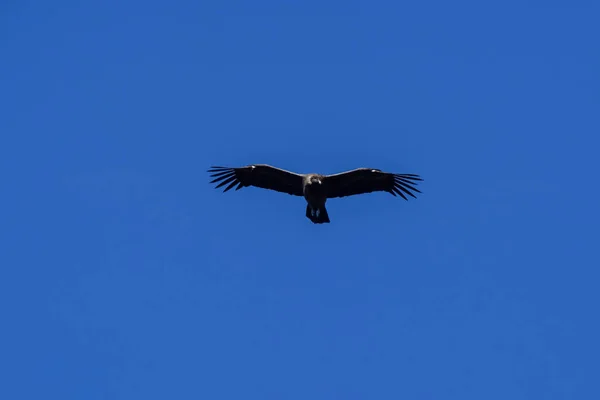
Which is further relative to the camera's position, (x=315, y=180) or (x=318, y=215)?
(x=318, y=215)

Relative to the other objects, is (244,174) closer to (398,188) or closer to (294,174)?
(294,174)

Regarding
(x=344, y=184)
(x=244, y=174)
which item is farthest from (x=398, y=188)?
(x=244, y=174)

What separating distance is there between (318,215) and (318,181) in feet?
3.93

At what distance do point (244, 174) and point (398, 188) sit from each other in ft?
17.6

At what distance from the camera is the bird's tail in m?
Result: 34.8

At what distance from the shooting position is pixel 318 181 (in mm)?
34438

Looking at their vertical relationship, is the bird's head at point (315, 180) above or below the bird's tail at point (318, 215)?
above

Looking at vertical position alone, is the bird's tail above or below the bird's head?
below

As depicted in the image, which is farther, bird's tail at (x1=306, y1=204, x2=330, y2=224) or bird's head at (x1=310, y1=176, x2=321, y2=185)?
bird's tail at (x1=306, y1=204, x2=330, y2=224)

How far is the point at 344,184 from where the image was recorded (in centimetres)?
3562

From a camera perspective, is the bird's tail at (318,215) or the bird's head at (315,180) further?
the bird's tail at (318,215)

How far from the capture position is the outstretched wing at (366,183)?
116ft

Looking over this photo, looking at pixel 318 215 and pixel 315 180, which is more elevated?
pixel 315 180

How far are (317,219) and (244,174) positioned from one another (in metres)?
3.21
